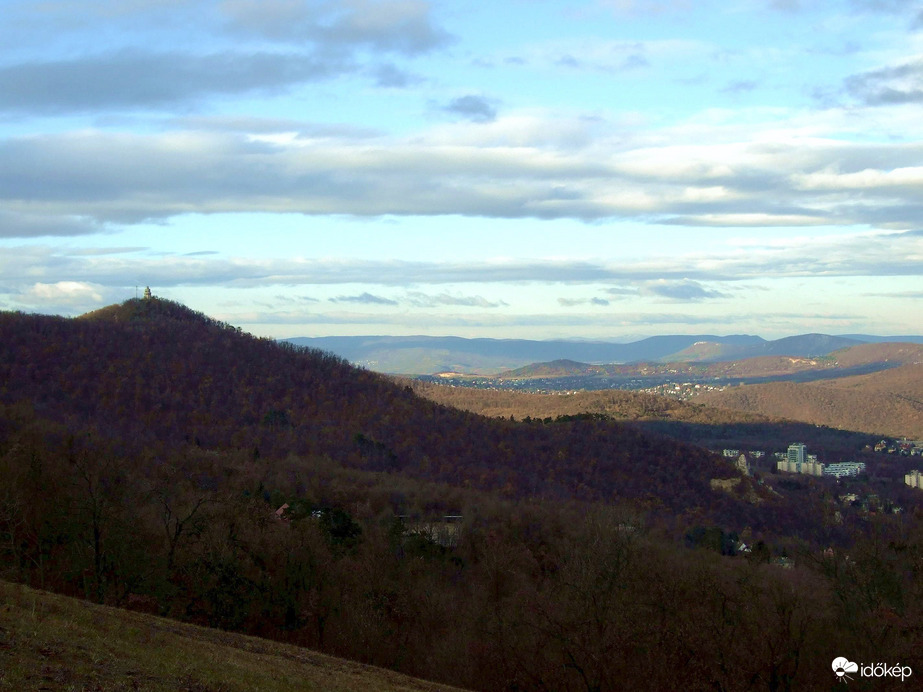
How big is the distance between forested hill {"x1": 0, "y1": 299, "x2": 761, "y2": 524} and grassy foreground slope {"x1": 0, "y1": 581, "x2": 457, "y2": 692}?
4590cm

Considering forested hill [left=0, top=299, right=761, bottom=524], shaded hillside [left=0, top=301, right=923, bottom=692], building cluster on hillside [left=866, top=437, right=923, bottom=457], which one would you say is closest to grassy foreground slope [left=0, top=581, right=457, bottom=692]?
shaded hillside [left=0, top=301, right=923, bottom=692]

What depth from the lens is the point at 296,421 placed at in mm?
97688

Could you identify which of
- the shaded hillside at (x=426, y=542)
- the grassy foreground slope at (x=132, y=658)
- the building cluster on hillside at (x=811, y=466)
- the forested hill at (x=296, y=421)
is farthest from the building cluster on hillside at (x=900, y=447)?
the grassy foreground slope at (x=132, y=658)

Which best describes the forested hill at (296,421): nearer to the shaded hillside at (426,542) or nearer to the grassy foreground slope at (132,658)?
the shaded hillside at (426,542)

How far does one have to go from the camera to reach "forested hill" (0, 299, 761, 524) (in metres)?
82.3

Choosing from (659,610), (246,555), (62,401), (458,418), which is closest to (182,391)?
(62,401)

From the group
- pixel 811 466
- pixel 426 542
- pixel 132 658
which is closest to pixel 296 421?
pixel 426 542

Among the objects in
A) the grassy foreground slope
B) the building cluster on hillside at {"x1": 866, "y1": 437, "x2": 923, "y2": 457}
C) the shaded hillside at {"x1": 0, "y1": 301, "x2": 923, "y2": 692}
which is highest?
the grassy foreground slope

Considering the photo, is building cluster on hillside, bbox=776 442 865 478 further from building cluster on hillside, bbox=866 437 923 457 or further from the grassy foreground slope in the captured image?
the grassy foreground slope

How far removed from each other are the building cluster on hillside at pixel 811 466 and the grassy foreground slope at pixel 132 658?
106 meters

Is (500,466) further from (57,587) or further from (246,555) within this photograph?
(57,587)

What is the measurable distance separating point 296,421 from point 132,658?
80.2 metres

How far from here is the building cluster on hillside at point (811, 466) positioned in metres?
123

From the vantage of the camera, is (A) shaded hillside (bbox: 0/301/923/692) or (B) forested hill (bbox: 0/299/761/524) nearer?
(A) shaded hillside (bbox: 0/301/923/692)
